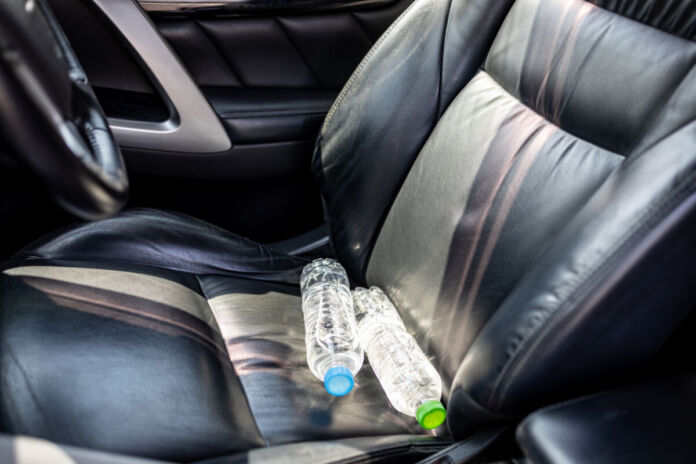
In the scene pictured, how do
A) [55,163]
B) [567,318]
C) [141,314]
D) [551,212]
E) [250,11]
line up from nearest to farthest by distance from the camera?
[55,163] → [567,318] → [551,212] → [141,314] → [250,11]

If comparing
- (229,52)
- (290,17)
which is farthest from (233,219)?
(290,17)

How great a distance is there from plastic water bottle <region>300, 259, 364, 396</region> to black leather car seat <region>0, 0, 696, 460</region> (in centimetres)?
3

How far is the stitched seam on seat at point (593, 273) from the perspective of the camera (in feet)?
2.18

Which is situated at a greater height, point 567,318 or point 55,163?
point 55,163

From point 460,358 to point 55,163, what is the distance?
→ 585 mm

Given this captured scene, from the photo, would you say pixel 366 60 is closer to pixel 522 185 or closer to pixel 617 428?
pixel 522 185

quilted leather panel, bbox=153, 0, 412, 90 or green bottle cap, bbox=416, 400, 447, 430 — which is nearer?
green bottle cap, bbox=416, 400, 447, 430

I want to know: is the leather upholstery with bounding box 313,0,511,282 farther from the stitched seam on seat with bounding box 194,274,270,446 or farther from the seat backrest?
the stitched seam on seat with bounding box 194,274,270,446

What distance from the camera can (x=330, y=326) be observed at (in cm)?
114

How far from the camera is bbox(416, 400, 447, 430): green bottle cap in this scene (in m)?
0.87

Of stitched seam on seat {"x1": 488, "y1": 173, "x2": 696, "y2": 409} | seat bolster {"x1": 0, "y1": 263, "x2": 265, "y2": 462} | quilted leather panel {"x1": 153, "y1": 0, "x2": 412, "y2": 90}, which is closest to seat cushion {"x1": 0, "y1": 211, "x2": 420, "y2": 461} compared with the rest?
seat bolster {"x1": 0, "y1": 263, "x2": 265, "y2": 462}

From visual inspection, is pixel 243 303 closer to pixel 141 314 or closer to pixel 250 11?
pixel 141 314

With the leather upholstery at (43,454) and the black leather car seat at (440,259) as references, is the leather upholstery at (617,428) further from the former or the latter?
the leather upholstery at (43,454)

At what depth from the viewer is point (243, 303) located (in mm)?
1160
